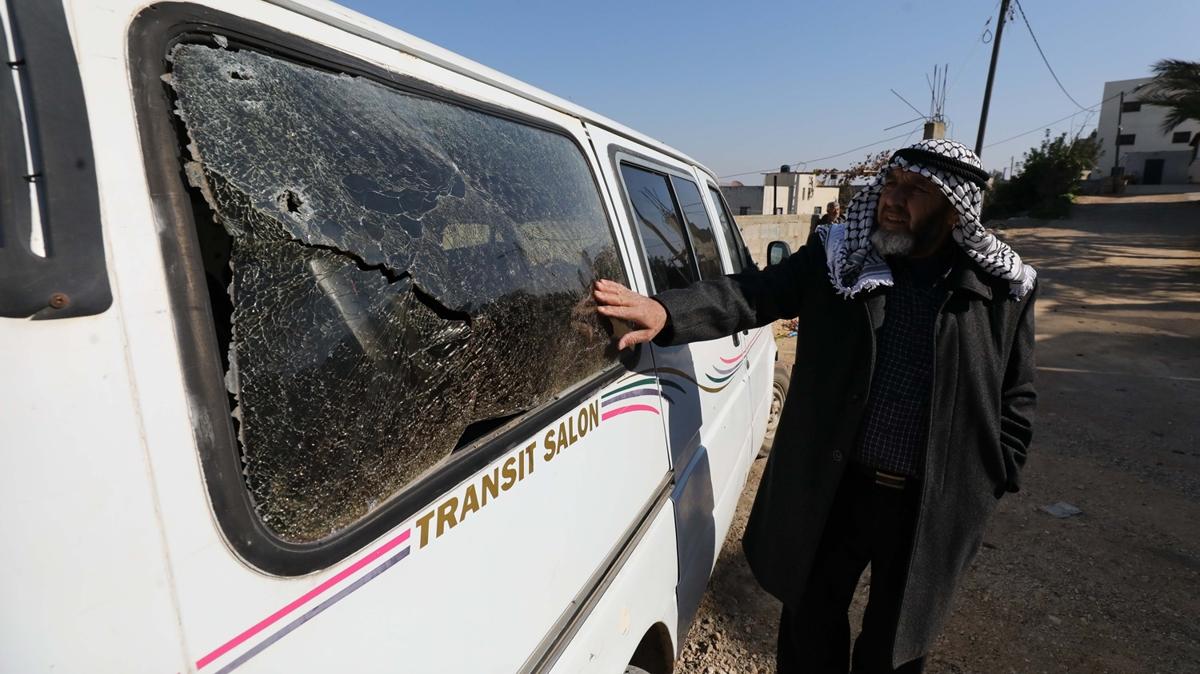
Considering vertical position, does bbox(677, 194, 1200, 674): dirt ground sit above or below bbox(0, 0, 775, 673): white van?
below

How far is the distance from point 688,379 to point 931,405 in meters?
0.71

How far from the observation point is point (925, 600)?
1.86 metres

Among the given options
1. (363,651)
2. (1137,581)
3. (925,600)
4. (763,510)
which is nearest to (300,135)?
(363,651)

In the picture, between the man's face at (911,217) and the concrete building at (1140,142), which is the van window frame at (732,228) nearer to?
the man's face at (911,217)

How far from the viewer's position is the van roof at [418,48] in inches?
37.3

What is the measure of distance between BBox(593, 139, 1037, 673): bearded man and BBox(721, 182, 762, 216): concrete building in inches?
979

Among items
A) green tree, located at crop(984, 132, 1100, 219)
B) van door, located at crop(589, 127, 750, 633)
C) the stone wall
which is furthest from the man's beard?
green tree, located at crop(984, 132, 1100, 219)

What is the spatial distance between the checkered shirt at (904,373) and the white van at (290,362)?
2.78 ft

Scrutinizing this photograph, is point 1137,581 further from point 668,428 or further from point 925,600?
point 668,428

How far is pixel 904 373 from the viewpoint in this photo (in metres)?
1.79

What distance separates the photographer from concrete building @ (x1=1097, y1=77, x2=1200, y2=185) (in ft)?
137

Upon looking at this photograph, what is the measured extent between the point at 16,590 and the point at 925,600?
210 centimetres

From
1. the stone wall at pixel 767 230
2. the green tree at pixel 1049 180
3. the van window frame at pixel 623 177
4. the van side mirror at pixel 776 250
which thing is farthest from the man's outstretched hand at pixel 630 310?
the green tree at pixel 1049 180

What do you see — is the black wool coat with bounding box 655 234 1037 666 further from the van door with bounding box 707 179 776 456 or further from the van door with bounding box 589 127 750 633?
the van door with bounding box 707 179 776 456
